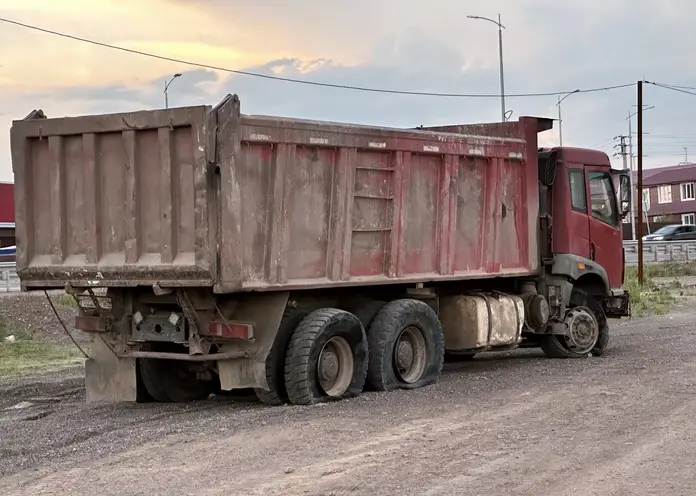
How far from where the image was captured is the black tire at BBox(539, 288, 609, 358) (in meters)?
14.7

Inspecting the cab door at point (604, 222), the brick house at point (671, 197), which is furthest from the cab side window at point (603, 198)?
the brick house at point (671, 197)

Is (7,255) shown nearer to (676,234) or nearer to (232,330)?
(232,330)

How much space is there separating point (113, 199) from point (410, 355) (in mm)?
3942

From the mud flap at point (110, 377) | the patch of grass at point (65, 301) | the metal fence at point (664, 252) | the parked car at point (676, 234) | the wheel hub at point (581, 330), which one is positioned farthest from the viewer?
the parked car at point (676, 234)

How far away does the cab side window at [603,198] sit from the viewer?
582 inches

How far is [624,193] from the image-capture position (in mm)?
14867

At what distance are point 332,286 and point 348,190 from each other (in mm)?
1028

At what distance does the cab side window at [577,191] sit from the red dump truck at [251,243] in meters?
1.86

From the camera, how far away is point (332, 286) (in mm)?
10781

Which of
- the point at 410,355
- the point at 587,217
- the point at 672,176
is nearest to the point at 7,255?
the point at 587,217

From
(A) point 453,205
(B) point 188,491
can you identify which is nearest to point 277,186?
(A) point 453,205

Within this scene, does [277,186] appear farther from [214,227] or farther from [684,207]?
[684,207]

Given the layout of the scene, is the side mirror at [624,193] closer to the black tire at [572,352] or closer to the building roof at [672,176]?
the black tire at [572,352]

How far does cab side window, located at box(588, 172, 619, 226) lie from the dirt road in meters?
3.32
